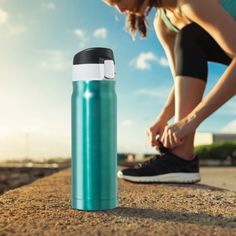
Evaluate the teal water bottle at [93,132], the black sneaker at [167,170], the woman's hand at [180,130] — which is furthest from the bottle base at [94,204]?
the black sneaker at [167,170]

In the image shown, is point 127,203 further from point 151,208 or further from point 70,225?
point 70,225

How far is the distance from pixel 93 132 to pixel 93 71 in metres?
0.21

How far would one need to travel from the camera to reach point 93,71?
1600 mm

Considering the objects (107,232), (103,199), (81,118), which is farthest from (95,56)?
(107,232)

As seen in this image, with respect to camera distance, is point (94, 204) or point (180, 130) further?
point (180, 130)

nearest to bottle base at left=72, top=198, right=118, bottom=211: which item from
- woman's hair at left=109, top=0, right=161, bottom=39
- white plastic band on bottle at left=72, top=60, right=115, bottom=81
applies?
white plastic band on bottle at left=72, top=60, right=115, bottom=81

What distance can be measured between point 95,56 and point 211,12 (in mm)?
805

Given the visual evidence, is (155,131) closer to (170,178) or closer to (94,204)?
(170,178)

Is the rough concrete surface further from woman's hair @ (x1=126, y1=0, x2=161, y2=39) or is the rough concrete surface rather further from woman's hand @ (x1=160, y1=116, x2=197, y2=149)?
woman's hair @ (x1=126, y1=0, x2=161, y2=39)

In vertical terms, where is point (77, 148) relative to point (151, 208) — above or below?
above

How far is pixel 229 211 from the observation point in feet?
5.66

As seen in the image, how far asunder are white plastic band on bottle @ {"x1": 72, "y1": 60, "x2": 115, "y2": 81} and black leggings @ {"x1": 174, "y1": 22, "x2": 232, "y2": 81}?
3.19 ft

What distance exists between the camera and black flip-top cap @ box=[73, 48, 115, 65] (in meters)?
1.60

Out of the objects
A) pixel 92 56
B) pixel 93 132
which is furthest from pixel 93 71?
pixel 93 132
